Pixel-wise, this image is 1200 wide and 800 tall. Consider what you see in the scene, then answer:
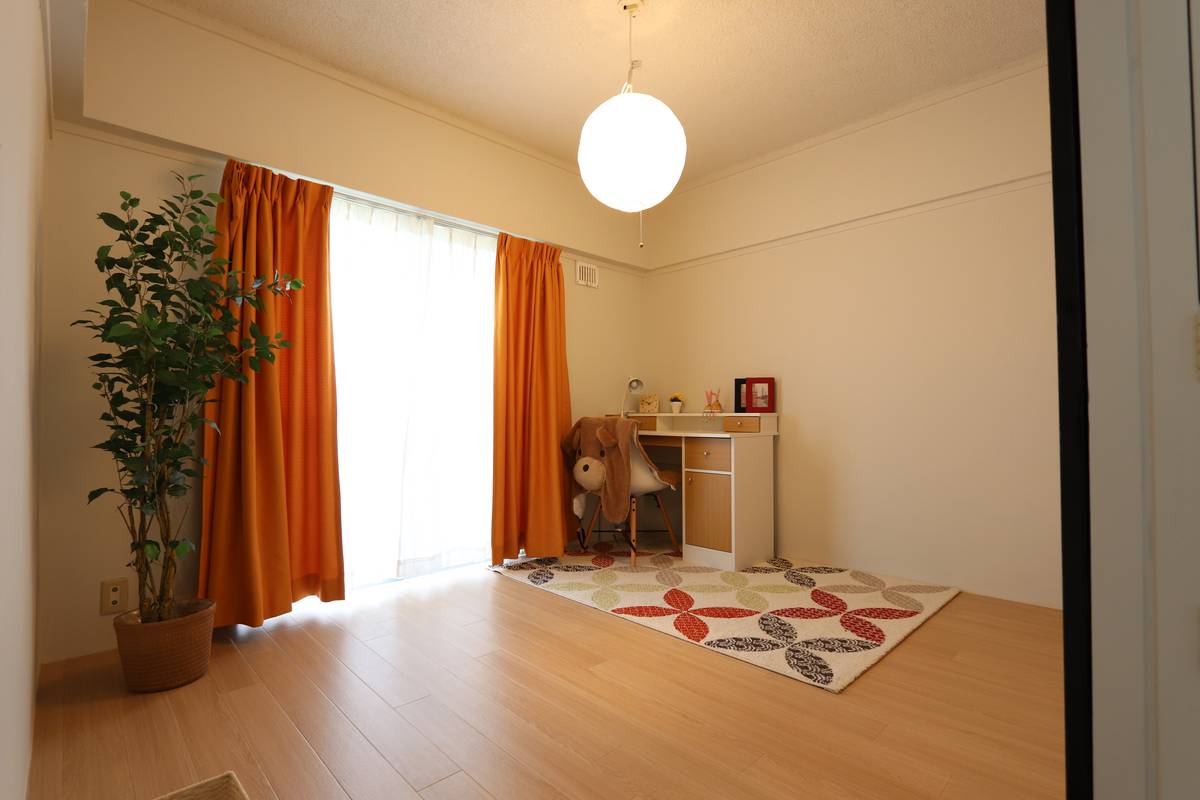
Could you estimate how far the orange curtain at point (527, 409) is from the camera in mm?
3721

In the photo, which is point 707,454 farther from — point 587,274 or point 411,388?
point 411,388

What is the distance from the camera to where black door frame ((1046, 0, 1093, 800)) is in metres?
0.78

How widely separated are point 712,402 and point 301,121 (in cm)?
314

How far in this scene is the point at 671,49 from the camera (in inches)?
111

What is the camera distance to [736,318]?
13.9 feet

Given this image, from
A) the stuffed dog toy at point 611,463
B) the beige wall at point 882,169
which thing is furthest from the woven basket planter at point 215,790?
the beige wall at point 882,169

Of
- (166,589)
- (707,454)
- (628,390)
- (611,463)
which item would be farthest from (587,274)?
(166,589)

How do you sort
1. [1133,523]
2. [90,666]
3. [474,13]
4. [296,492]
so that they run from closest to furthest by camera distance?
[1133,523]
[90,666]
[474,13]
[296,492]

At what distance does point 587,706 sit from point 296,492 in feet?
5.94

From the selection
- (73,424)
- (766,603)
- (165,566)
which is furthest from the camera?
(766,603)

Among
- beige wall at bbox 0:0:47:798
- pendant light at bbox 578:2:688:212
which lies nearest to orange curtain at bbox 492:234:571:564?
pendant light at bbox 578:2:688:212

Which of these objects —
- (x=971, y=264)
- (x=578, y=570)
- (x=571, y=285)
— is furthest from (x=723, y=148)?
(x=578, y=570)

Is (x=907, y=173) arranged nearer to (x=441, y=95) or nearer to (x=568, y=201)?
(x=568, y=201)

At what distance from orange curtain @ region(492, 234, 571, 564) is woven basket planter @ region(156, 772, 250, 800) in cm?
213
